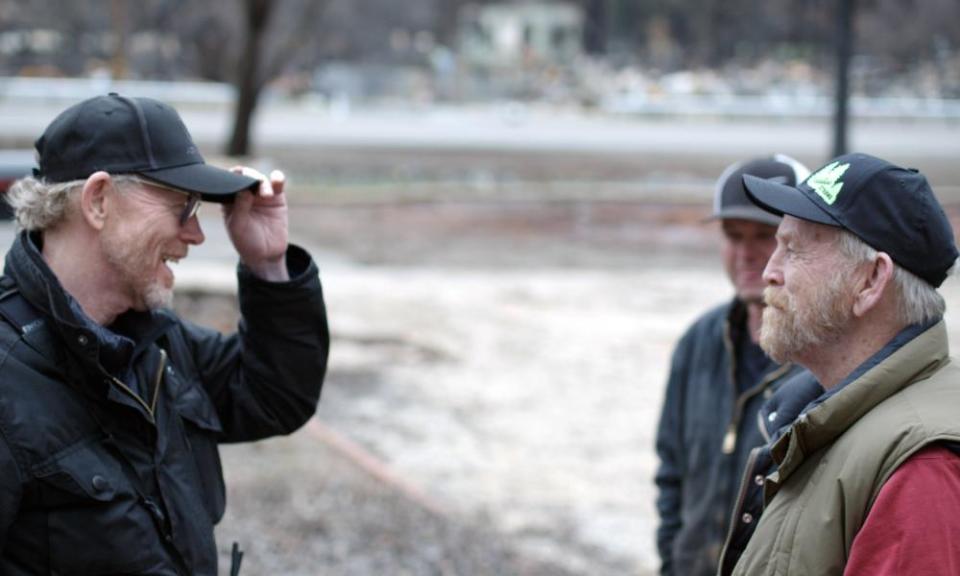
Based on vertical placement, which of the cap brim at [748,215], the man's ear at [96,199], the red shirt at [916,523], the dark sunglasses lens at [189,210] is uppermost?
the man's ear at [96,199]

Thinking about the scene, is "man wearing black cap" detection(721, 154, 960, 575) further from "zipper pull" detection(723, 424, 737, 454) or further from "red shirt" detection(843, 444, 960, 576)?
"zipper pull" detection(723, 424, 737, 454)

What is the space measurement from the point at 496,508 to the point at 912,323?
4390 mm

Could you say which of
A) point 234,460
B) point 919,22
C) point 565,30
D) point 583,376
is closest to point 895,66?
point 919,22

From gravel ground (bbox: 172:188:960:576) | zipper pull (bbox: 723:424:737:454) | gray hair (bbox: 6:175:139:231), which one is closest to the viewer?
gray hair (bbox: 6:175:139:231)

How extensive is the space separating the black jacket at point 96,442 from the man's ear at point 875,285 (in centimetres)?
142

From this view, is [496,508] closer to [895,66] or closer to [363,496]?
[363,496]

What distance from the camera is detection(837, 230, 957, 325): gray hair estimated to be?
91.3 inches

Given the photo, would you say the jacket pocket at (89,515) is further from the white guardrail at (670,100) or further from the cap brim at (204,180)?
the white guardrail at (670,100)

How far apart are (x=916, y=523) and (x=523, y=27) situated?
81534mm

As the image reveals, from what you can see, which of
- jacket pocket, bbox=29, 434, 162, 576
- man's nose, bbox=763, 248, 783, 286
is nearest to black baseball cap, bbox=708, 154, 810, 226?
man's nose, bbox=763, 248, 783, 286

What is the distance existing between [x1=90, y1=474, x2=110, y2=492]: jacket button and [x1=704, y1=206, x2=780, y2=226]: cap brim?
202cm

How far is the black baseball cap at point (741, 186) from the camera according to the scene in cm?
362

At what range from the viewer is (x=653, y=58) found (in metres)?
72.1

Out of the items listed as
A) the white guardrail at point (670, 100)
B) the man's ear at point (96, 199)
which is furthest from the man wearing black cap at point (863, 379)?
the white guardrail at point (670, 100)
